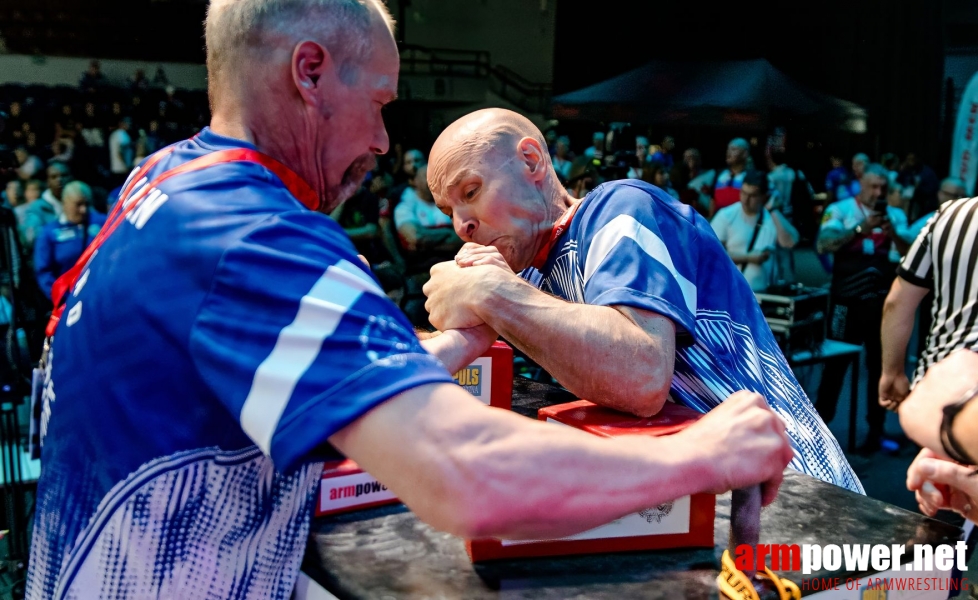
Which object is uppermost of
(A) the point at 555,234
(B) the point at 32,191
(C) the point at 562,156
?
(A) the point at 555,234

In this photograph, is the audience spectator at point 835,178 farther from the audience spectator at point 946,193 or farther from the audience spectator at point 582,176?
the audience spectator at point 582,176

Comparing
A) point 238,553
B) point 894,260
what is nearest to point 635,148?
point 894,260

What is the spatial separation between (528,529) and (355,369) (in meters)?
0.22

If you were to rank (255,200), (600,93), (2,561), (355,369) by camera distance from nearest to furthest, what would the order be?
(355,369)
(255,200)
(2,561)
(600,93)

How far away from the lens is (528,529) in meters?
0.73

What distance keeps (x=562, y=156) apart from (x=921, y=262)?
8.43 feet

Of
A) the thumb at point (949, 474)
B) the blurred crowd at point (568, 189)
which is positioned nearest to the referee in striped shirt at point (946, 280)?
the blurred crowd at point (568, 189)

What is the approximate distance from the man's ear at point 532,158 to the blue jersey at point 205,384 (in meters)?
0.96

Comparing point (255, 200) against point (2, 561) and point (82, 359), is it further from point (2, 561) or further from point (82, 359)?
point (2, 561)

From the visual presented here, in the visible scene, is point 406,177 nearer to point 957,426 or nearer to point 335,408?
point 957,426

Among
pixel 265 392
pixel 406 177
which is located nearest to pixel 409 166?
pixel 406 177

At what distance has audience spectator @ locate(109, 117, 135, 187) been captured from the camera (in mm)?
3990

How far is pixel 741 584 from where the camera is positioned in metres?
0.90

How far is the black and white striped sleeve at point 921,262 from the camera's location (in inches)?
125
